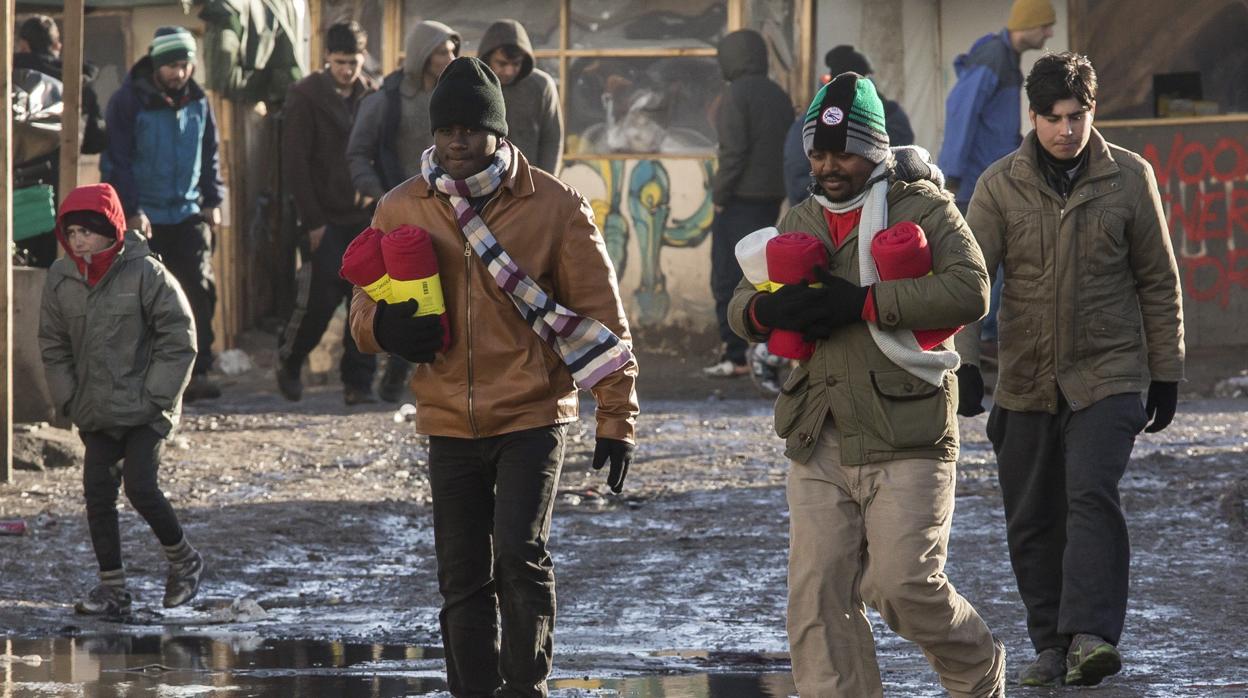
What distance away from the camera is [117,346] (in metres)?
8.07

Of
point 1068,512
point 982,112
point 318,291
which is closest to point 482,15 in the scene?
point 318,291

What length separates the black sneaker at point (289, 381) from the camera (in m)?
13.6

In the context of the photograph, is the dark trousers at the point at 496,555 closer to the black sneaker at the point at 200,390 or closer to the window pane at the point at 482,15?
the black sneaker at the point at 200,390

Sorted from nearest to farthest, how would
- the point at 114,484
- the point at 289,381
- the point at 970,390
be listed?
the point at 970,390
the point at 114,484
the point at 289,381

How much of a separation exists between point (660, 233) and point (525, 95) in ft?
13.0

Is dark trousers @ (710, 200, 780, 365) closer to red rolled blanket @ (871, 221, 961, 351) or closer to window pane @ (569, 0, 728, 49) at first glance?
window pane @ (569, 0, 728, 49)

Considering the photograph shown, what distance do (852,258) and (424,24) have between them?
7256mm

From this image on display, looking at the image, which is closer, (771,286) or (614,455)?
(771,286)

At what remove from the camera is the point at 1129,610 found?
7.61 meters

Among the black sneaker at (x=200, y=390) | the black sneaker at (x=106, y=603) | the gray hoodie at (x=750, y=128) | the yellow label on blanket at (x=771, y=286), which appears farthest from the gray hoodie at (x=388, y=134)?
the yellow label on blanket at (x=771, y=286)

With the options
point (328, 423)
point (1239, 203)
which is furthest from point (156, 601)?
point (1239, 203)

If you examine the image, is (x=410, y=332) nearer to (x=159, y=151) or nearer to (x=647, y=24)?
(x=159, y=151)

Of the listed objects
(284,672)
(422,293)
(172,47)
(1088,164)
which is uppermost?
(172,47)

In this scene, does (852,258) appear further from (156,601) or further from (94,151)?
(94,151)
